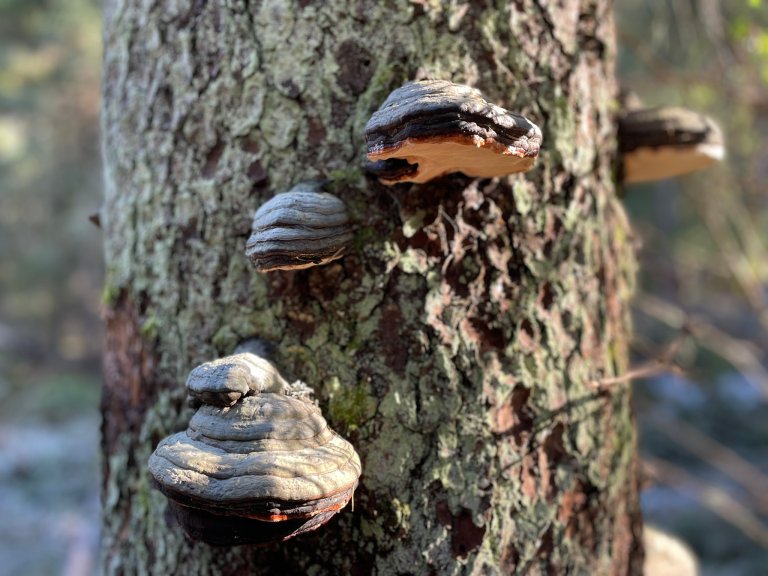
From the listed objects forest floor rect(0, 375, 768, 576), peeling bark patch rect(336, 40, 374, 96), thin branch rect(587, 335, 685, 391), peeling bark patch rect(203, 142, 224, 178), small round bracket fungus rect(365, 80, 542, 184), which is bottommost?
Result: forest floor rect(0, 375, 768, 576)

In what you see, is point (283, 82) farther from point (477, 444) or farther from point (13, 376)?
point (13, 376)

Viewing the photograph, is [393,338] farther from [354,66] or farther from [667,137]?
[667,137]

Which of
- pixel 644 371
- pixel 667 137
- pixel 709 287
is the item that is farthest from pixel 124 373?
pixel 709 287

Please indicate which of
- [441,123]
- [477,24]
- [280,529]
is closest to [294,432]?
[280,529]

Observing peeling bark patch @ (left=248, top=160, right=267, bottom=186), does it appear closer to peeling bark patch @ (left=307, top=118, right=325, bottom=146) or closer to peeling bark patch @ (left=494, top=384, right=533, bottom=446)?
peeling bark patch @ (left=307, top=118, right=325, bottom=146)

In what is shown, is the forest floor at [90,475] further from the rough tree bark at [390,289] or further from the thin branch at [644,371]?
the rough tree bark at [390,289]

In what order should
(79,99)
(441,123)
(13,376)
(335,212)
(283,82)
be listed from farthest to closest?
(13,376), (79,99), (283,82), (335,212), (441,123)

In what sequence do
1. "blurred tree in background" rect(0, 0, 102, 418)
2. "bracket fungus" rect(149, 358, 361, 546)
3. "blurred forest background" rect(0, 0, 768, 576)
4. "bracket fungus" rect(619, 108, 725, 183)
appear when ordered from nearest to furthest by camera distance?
"bracket fungus" rect(149, 358, 361, 546) < "bracket fungus" rect(619, 108, 725, 183) < "blurred forest background" rect(0, 0, 768, 576) < "blurred tree in background" rect(0, 0, 102, 418)

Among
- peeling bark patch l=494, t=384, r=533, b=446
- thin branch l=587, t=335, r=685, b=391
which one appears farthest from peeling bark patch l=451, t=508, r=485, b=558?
thin branch l=587, t=335, r=685, b=391
